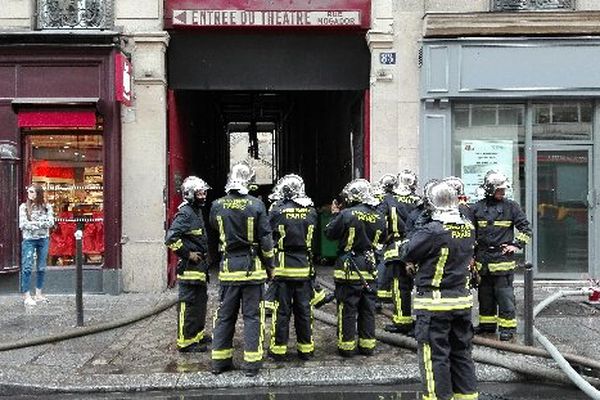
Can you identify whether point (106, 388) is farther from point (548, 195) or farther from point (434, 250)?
point (548, 195)

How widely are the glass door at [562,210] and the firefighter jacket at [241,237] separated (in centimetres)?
659

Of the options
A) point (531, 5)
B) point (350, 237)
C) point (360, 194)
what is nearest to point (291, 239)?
point (350, 237)

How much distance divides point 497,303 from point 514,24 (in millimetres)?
5324

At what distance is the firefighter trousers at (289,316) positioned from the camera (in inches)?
288

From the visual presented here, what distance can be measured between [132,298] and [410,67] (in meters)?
5.71

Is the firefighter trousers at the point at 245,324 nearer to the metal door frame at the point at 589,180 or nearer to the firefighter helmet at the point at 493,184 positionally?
the firefighter helmet at the point at 493,184

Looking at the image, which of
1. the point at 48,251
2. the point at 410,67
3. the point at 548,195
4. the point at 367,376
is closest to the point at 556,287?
the point at 548,195

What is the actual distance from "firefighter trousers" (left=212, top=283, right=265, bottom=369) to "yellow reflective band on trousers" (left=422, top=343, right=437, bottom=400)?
191 cm

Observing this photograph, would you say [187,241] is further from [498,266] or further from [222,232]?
[498,266]

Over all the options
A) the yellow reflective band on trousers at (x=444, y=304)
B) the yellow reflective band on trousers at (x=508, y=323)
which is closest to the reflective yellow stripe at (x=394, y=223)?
the yellow reflective band on trousers at (x=508, y=323)

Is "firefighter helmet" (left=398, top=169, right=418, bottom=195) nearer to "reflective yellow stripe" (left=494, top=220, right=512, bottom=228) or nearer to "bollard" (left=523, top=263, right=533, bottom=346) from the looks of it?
"reflective yellow stripe" (left=494, top=220, right=512, bottom=228)

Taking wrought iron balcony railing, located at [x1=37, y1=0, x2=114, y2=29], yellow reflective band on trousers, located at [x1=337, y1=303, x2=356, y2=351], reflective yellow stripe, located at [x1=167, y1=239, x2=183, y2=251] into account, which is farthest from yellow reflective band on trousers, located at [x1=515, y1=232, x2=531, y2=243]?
wrought iron balcony railing, located at [x1=37, y1=0, x2=114, y2=29]

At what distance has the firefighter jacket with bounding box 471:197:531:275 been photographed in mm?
8125

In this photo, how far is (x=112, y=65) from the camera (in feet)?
37.4
